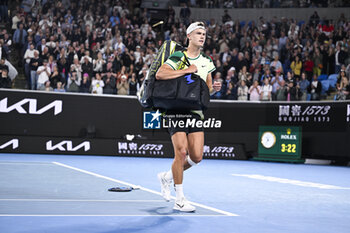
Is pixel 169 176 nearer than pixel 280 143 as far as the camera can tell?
Yes

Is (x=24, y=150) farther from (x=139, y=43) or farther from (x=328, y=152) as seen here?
(x=328, y=152)

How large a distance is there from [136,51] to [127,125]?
A: 140 inches

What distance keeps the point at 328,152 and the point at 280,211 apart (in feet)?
38.2

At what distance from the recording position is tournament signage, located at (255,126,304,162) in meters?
17.9

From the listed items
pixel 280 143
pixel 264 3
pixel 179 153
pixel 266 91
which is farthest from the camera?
pixel 264 3

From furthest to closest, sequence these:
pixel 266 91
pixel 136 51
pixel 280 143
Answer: pixel 136 51 < pixel 266 91 < pixel 280 143

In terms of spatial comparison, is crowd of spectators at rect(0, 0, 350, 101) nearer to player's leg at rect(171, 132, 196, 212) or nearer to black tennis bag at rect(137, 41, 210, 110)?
black tennis bag at rect(137, 41, 210, 110)

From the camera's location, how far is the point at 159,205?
669 centimetres

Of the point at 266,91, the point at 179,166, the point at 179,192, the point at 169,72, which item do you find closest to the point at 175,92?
the point at 169,72

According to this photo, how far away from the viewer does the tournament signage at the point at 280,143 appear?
1794 cm

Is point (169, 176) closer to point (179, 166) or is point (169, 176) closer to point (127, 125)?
point (179, 166)

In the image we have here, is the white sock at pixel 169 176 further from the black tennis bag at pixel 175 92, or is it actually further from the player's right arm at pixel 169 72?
the player's right arm at pixel 169 72

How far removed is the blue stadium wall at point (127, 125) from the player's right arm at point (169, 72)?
12063 millimetres

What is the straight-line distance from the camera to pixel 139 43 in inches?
884
